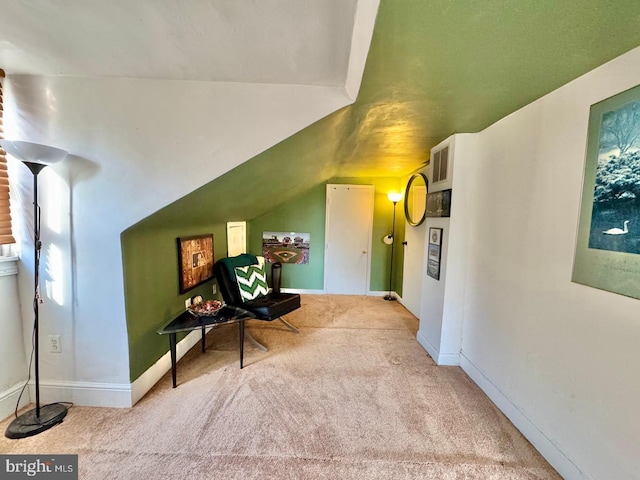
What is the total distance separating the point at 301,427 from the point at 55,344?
176 cm

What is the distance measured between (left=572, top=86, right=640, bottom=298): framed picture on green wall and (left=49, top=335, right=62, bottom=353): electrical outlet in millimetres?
3157

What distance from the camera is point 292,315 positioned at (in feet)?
11.5

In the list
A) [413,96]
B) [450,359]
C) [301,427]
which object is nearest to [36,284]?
[301,427]

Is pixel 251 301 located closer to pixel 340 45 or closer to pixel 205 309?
pixel 205 309

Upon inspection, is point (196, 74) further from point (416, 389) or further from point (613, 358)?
point (416, 389)

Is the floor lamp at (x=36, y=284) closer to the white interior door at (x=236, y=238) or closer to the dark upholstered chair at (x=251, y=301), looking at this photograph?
the dark upholstered chair at (x=251, y=301)

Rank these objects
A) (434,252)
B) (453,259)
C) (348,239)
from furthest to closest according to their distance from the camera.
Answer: (348,239) → (434,252) → (453,259)

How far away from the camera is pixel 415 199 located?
358 centimetres

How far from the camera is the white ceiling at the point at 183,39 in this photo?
1.02 meters

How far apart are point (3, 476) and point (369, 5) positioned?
274 centimetres

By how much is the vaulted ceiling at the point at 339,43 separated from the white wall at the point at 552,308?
250mm

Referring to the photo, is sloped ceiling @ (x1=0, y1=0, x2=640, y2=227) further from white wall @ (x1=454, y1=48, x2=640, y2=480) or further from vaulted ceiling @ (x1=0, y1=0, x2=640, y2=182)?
white wall @ (x1=454, y1=48, x2=640, y2=480)

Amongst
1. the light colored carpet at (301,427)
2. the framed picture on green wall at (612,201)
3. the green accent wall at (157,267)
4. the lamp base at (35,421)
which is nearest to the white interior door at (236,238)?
the green accent wall at (157,267)

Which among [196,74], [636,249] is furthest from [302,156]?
[636,249]
